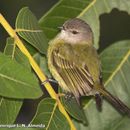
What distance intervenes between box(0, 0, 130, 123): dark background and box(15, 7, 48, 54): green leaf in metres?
3.76

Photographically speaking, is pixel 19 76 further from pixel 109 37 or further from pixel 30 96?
pixel 109 37

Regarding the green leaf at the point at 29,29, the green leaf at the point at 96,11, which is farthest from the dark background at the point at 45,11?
the green leaf at the point at 29,29

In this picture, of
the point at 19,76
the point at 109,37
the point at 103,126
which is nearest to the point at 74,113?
the point at 103,126

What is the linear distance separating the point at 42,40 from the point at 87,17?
479 mm

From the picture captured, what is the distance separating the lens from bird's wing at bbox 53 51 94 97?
13.2 ft

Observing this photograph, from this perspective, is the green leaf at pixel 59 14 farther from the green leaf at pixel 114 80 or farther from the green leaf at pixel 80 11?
the green leaf at pixel 114 80

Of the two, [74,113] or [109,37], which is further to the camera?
[109,37]

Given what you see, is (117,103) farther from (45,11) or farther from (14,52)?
(45,11)

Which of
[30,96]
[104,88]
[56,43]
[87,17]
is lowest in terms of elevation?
[30,96]

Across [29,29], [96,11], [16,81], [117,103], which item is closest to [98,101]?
[117,103]

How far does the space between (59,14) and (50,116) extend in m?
0.77

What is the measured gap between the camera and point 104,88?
3.96 metres

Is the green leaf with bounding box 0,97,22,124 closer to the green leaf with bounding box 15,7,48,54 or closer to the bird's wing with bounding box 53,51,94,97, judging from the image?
the green leaf with bounding box 15,7,48,54

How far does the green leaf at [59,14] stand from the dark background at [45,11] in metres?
3.47
